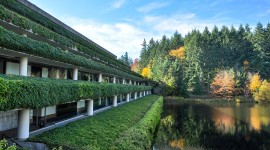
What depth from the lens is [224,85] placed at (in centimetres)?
8419

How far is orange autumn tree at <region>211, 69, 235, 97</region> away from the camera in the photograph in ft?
276

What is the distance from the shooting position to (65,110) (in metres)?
25.3

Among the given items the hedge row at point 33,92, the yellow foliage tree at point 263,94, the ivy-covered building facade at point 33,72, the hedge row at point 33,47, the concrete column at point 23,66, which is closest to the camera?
the hedge row at point 33,92

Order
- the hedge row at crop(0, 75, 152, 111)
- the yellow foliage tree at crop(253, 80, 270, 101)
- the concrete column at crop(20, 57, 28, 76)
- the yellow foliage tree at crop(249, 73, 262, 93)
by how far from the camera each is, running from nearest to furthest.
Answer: the hedge row at crop(0, 75, 152, 111), the concrete column at crop(20, 57, 28, 76), the yellow foliage tree at crop(253, 80, 270, 101), the yellow foliage tree at crop(249, 73, 262, 93)

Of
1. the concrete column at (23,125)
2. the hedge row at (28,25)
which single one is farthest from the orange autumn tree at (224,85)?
the concrete column at (23,125)

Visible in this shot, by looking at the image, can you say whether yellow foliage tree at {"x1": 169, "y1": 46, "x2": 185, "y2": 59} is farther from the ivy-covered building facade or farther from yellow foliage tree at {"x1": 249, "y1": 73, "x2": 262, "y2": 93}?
the ivy-covered building facade

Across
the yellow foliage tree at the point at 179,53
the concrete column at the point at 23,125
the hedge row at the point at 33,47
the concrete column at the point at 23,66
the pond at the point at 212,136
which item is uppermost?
the yellow foliage tree at the point at 179,53

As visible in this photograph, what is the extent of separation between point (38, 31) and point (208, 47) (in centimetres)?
9776

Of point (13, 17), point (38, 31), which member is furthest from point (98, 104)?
point (13, 17)

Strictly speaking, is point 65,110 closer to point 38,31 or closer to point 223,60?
point 38,31

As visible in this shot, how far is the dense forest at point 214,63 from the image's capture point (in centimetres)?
8456

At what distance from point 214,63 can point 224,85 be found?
18.9m

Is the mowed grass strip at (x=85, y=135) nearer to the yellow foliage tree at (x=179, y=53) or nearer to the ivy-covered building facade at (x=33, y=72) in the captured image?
the ivy-covered building facade at (x=33, y=72)

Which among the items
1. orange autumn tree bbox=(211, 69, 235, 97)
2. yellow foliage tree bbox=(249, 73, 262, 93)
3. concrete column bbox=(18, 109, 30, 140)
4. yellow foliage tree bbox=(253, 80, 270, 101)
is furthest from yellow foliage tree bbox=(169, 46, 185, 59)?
concrete column bbox=(18, 109, 30, 140)
